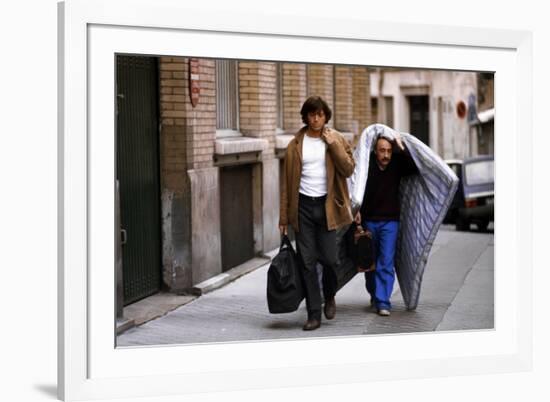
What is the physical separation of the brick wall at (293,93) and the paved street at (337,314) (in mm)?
2010

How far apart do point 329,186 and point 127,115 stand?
1583mm

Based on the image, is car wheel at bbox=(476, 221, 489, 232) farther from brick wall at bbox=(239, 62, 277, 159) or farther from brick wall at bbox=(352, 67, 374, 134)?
brick wall at bbox=(352, 67, 374, 134)

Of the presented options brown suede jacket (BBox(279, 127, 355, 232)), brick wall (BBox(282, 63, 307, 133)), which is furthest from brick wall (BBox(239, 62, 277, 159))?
brown suede jacket (BBox(279, 127, 355, 232))

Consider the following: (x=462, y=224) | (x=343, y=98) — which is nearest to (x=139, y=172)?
(x=462, y=224)

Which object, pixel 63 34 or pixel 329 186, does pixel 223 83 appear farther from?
pixel 63 34

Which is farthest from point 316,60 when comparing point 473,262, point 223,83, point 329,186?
point 473,262

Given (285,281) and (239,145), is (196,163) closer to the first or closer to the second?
(239,145)

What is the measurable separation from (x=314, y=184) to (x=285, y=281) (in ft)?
2.47

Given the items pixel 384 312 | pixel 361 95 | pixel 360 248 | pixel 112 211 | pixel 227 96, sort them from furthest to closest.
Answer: pixel 361 95 < pixel 227 96 < pixel 360 248 < pixel 384 312 < pixel 112 211

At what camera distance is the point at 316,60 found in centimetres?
814

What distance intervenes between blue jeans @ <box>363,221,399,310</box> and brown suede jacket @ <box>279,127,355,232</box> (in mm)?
553

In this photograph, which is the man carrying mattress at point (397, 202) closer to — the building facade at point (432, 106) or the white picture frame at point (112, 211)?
the white picture frame at point (112, 211)

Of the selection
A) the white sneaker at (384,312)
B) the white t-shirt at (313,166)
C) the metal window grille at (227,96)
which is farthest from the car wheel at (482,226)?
the metal window grille at (227,96)

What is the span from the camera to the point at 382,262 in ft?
30.5
